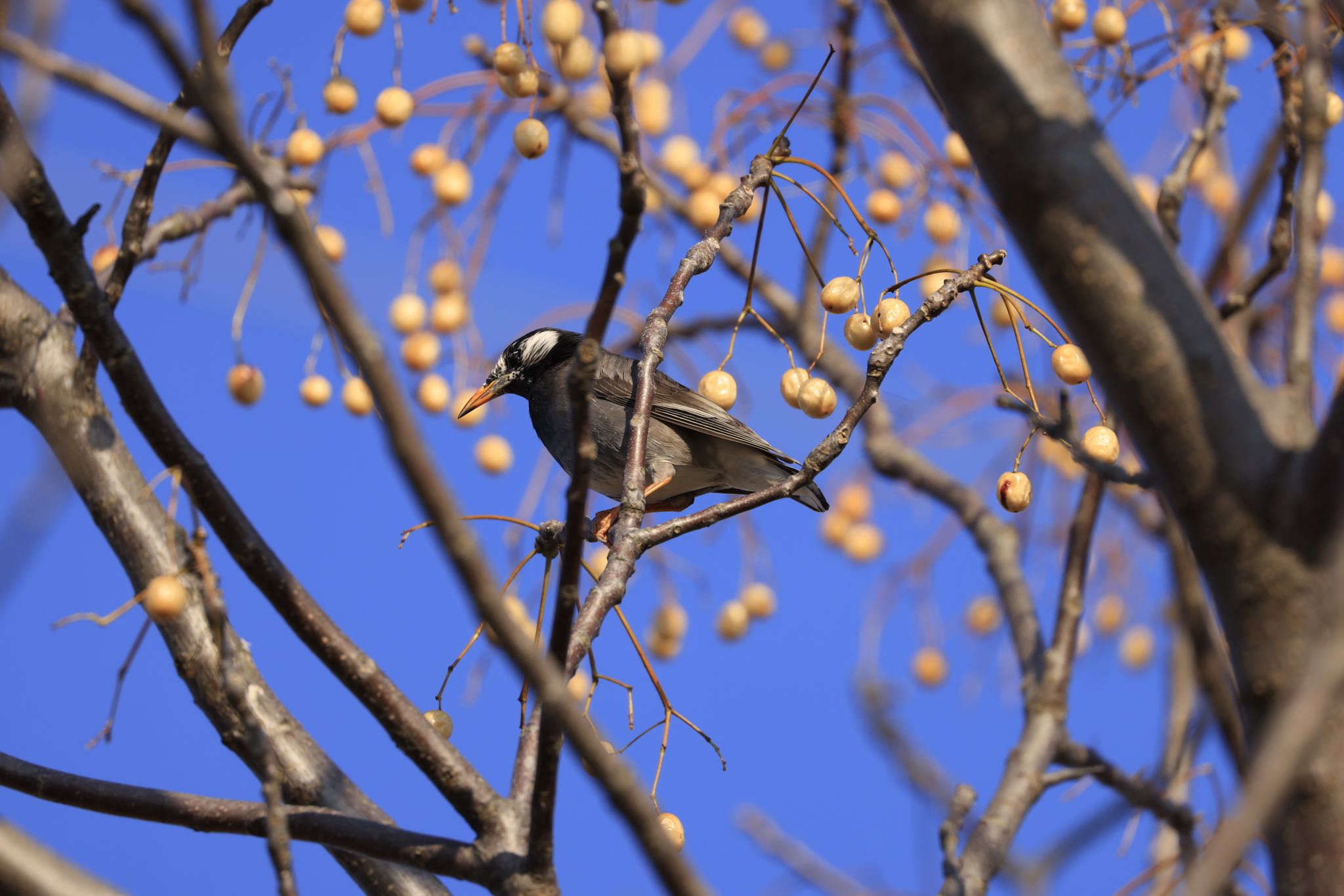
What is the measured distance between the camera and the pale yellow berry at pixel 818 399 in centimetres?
307

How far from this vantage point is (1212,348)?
6.33 ft

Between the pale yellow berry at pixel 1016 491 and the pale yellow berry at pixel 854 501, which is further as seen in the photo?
the pale yellow berry at pixel 854 501

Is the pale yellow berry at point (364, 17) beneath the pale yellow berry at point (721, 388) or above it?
above

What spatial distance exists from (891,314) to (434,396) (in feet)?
9.71

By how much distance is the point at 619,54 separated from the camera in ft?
7.40

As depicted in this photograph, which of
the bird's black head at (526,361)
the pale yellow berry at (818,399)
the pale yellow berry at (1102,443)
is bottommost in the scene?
the pale yellow berry at (1102,443)

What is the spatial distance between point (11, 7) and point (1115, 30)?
12.7 ft

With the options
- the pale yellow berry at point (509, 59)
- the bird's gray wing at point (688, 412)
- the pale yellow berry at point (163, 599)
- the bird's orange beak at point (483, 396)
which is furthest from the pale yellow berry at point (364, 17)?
the pale yellow berry at point (163, 599)

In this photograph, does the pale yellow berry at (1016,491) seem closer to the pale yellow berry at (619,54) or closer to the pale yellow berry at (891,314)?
the pale yellow berry at (891,314)

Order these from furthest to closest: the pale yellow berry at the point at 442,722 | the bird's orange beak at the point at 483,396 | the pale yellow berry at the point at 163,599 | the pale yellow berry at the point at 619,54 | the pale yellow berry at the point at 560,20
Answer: the bird's orange beak at the point at 483,396 < the pale yellow berry at the point at 560,20 < the pale yellow berry at the point at 442,722 < the pale yellow berry at the point at 163,599 < the pale yellow berry at the point at 619,54

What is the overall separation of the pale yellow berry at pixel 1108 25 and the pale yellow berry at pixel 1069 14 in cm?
8

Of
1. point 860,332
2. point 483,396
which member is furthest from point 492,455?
point 860,332

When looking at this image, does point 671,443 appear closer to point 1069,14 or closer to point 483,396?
point 483,396

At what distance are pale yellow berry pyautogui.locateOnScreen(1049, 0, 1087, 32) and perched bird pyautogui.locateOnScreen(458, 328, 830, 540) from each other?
194cm
